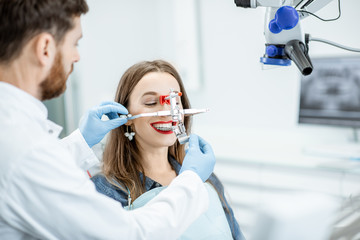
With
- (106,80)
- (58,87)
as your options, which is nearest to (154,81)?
(58,87)

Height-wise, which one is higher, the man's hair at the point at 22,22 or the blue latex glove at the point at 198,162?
the man's hair at the point at 22,22

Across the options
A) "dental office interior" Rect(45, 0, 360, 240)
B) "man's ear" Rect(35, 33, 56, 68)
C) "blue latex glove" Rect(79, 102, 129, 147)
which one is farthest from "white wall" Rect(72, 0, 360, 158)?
"man's ear" Rect(35, 33, 56, 68)

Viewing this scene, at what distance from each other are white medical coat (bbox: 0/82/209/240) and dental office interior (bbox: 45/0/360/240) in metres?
1.12

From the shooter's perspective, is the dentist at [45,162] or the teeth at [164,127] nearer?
the dentist at [45,162]

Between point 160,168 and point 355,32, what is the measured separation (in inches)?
68.3

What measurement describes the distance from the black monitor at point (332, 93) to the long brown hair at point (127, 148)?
1.24 metres

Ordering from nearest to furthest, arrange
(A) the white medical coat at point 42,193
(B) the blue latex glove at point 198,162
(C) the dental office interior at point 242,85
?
(A) the white medical coat at point 42,193, (B) the blue latex glove at point 198,162, (C) the dental office interior at point 242,85

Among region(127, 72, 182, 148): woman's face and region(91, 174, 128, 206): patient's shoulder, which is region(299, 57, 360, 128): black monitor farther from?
region(91, 174, 128, 206): patient's shoulder

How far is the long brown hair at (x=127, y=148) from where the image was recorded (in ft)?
5.31

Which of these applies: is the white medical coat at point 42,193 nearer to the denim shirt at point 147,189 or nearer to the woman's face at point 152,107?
the denim shirt at point 147,189

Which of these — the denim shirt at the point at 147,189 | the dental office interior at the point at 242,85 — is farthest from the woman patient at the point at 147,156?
the dental office interior at the point at 242,85

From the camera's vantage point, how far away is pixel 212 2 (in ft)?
10.7

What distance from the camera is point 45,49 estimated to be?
3.32ft

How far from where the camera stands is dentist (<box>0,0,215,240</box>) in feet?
3.00
